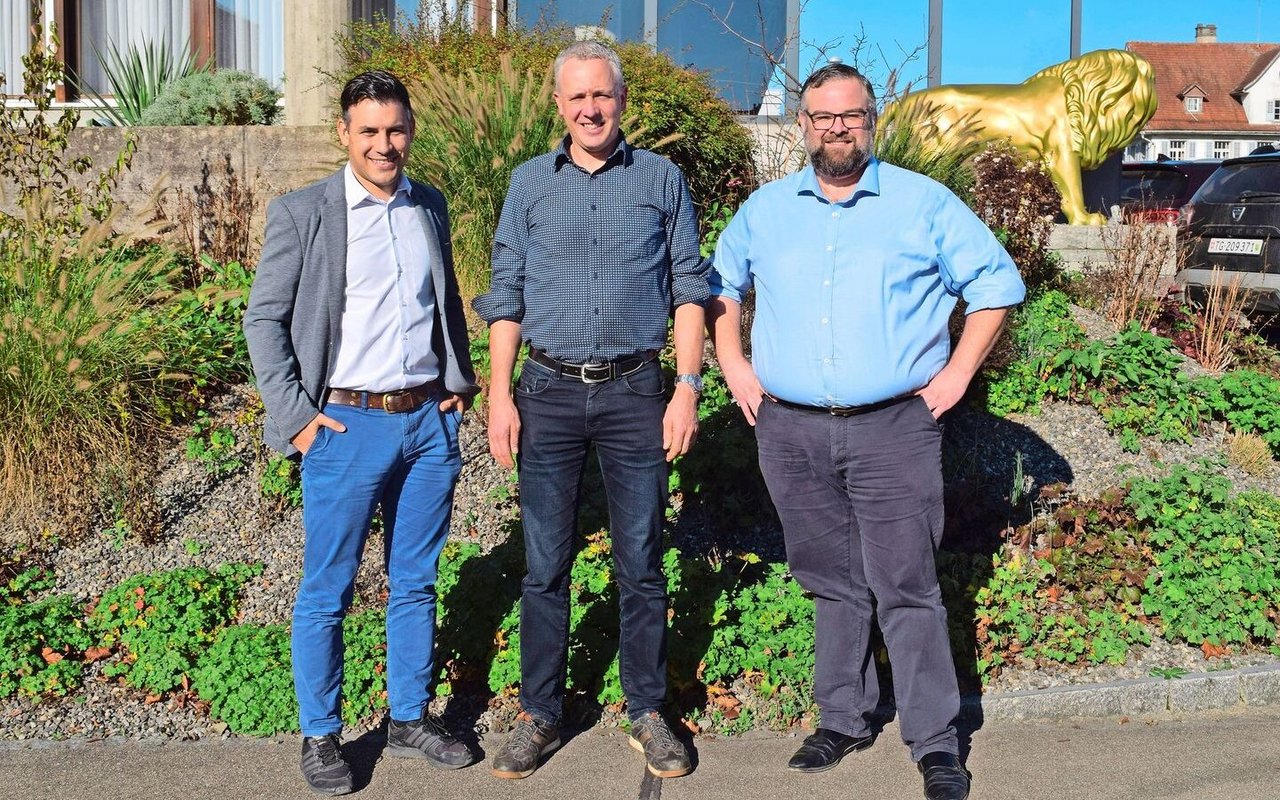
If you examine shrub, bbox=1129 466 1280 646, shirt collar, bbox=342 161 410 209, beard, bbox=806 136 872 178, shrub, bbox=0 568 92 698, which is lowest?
shrub, bbox=0 568 92 698

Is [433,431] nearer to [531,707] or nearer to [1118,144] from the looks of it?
[531,707]

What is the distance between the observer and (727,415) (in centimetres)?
604

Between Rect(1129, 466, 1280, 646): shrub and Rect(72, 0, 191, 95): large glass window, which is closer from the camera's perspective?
Rect(1129, 466, 1280, 646): shrub

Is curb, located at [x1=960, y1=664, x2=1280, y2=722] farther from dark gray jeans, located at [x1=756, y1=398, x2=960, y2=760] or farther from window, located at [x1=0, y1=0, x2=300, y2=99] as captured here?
window, located at [x1=0, y1=0, x2=300, y2=99]

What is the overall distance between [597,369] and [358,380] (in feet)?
2.36

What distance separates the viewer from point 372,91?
3686 mm

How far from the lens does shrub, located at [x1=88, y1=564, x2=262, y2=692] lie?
4457mm

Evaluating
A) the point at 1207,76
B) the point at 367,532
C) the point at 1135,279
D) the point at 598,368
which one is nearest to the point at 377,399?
the point at 367,532

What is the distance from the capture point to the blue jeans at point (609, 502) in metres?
3.79

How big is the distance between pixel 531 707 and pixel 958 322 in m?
3.77

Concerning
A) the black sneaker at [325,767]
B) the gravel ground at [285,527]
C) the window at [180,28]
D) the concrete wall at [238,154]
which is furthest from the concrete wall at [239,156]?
the black sneaker at [325,767]

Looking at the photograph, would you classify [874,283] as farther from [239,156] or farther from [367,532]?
[239,156]

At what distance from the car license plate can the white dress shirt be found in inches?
283

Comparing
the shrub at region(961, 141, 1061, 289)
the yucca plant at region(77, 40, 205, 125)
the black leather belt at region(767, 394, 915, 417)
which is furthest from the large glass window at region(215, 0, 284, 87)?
the black leather belt at region(767, 394, 915, 417)
